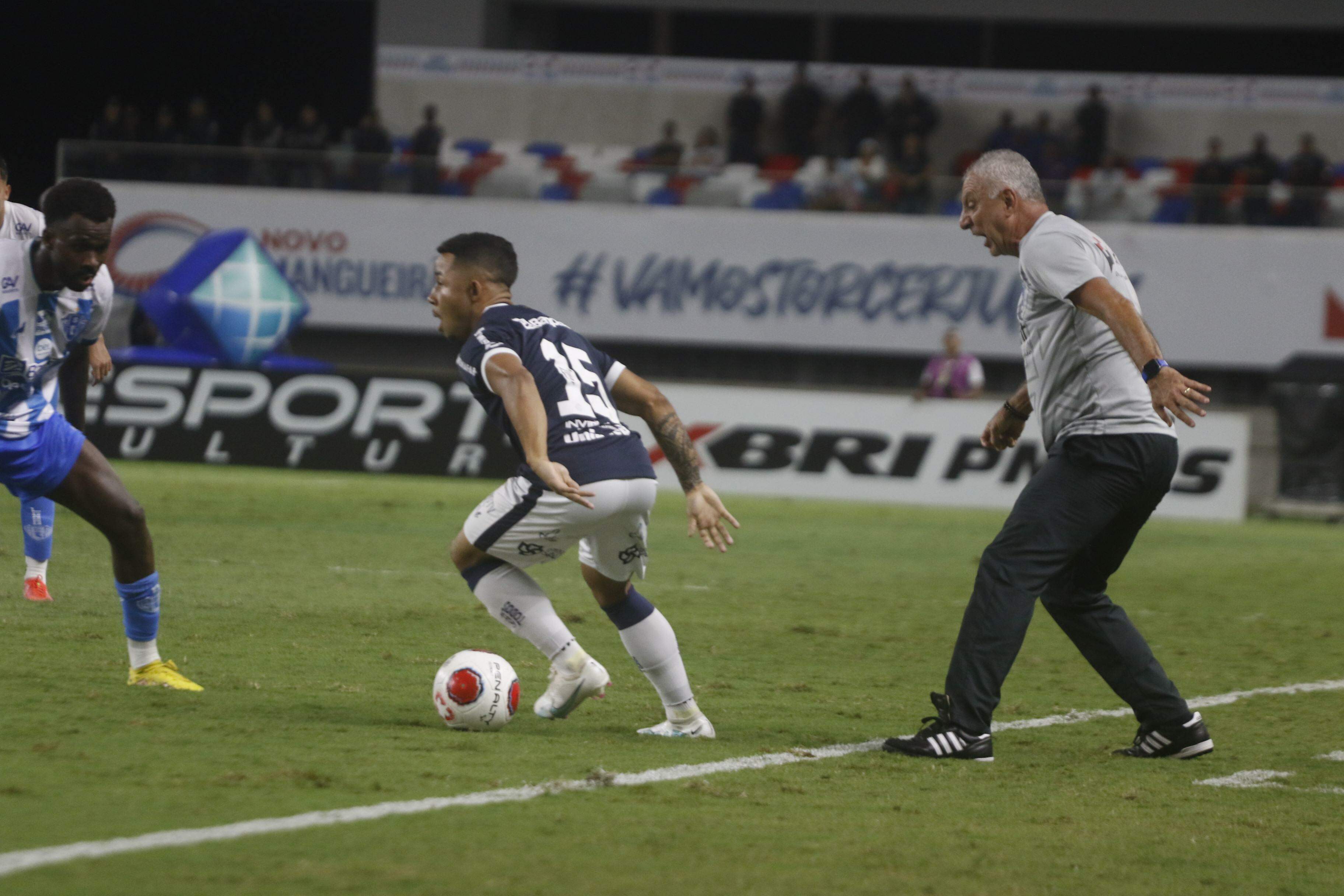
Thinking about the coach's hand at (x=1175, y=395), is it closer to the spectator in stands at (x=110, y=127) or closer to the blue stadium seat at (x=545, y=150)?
the blue stadium seat at (x=545, y=150)

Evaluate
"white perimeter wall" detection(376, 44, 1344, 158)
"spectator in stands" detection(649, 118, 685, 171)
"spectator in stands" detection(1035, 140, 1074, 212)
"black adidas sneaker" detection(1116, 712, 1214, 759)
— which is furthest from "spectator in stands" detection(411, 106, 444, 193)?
"black adidas sneaker" detection(1116, 712, 1214, 759)

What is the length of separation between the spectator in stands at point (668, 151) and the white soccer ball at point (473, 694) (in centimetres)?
1919

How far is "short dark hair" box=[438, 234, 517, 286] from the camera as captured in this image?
5.61 metres

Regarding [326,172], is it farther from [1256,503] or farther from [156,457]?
[1256,503]

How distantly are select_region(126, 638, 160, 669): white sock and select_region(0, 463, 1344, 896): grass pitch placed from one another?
14 centimetres

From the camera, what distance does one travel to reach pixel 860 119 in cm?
2520

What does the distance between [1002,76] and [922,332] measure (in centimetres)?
537

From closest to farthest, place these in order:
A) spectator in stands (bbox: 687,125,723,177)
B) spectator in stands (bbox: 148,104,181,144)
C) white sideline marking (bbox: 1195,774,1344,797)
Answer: white sideline marking (bbox: 1195,774,1344,797) → spectator in stands (bbox: 687,125,723,177) → spectator in stands (bbox: 148,104,181,144)

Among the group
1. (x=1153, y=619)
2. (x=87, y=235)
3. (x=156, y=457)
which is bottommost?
(x=156, y=457)

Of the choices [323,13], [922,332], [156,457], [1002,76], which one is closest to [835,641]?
[156,457]

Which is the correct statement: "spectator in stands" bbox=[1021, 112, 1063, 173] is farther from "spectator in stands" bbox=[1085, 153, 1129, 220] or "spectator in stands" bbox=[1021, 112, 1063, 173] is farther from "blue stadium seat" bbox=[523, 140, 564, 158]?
"blue stadium seat" bbox=[523, 140, 564, 158]

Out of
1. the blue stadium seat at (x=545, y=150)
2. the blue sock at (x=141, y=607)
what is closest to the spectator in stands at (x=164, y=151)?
the blue stadium seat at (x=545, y=150)

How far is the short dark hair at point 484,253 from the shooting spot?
18.4 feet

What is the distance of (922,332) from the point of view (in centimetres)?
2366
